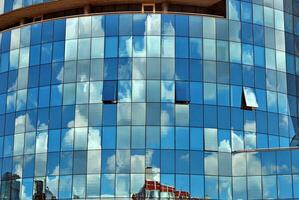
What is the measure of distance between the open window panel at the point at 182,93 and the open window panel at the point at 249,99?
4.40 metres

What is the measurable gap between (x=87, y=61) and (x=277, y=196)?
57.0 feet

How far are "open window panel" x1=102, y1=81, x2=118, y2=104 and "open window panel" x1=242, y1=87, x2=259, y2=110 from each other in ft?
32.0

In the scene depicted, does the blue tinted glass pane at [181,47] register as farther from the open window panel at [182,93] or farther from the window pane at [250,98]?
the window pane at [250,98]

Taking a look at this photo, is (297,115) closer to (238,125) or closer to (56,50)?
(238,125)

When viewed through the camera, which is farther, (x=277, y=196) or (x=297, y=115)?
(x=297, y=115)

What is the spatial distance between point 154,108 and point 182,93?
2398 mm

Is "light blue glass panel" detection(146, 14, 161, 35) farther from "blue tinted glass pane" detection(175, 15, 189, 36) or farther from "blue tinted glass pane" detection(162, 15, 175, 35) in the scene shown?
"blue tinted glass pane" detection(175, 15, 189, 36)

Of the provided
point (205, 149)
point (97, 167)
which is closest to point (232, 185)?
point (205, 149)

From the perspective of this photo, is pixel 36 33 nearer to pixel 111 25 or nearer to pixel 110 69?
pixel 111 25

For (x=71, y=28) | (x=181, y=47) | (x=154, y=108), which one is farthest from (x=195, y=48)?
(x=71, y=28)

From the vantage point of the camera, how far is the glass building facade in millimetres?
45469

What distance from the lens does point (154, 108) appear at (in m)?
46.6

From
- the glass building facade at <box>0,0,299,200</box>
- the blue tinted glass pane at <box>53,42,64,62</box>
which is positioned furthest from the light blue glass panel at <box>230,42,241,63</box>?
the blue tinted glass pane at <box>53,42,64,62</box>

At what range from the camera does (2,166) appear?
160ft
